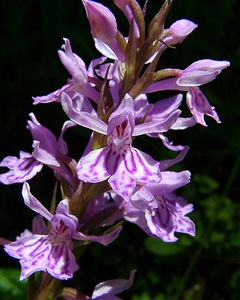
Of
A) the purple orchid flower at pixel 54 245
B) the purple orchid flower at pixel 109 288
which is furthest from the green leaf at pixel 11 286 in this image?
the purple orchid flower at pixel 54 245

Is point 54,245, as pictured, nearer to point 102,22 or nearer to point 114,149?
point 114,149

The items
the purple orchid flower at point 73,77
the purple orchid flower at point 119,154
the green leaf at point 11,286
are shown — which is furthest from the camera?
the green leaf at point 11,286

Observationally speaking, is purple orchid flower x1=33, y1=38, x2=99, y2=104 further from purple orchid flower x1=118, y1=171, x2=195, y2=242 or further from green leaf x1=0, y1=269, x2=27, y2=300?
green leaf x1=0, y1=269, x2=27, y2=300

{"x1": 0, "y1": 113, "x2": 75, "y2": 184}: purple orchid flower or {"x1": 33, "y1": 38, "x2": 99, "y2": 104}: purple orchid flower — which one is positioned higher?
{"x1": 33, "y1": 38, "x2": 99, "y2": 104}: purple orchid flower

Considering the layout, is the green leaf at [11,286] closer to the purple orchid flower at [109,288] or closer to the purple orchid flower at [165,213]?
the purple orchid flower at [109,288]

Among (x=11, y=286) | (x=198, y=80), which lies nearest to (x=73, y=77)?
(x=198, y=80)

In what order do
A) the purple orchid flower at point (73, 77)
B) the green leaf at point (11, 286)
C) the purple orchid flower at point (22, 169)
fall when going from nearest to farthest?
the purple orchid flower at point (73, 77) → the purple orchid flower at point (22, 169) → the green leaf at point (11, 286)

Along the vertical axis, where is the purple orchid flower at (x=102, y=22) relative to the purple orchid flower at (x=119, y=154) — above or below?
above

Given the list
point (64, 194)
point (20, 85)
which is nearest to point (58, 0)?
point (20, 85)

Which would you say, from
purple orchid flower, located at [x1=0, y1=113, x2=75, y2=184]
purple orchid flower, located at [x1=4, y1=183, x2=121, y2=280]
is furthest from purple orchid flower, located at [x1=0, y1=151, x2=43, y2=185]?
purple orchid flower, located at [x1=4, y1=183, x2=121, y2=280]
